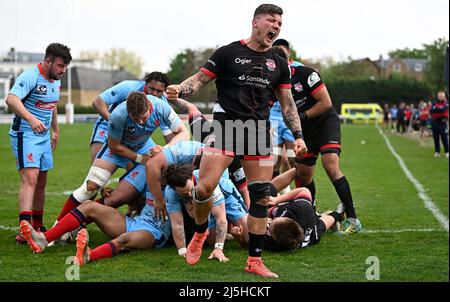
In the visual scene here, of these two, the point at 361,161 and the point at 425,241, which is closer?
the point at 425,241

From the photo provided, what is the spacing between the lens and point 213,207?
22.8ft

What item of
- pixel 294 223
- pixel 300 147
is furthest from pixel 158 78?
pixel 300 147

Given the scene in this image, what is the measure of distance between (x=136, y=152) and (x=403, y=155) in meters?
16.2

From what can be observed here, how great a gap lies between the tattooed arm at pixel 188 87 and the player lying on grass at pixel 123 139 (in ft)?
3.71

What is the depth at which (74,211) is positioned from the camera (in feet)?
23.4

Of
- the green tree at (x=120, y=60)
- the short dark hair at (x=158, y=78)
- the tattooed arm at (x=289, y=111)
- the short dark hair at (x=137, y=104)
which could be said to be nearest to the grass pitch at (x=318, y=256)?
the tattooed arm at (x=289, y=111)

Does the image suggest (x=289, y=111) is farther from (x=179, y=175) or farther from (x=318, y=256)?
(x=318, y=256)

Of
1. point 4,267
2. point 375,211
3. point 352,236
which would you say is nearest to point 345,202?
point 352,236

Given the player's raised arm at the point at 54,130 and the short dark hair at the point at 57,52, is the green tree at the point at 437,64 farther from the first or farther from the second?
the short dark hair at the point at 57,52

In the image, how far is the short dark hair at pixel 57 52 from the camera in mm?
7797

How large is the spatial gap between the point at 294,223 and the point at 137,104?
6.50 ft
